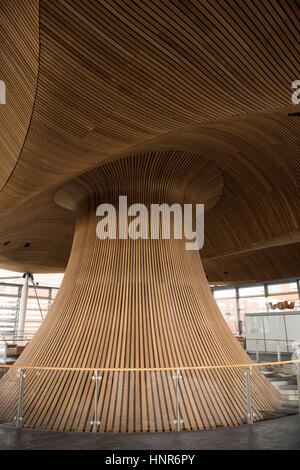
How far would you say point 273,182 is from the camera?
8.87 meters

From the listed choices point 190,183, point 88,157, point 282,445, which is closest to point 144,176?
point 190,183

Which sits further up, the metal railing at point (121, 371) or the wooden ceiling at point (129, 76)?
the wooden ceiling at point (129, 76)

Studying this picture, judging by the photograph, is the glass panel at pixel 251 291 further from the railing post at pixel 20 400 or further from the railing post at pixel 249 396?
the railing post at pixel 20 400

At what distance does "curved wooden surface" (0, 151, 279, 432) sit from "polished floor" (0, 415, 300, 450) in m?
0.35

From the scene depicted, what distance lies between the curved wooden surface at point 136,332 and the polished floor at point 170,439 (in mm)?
352

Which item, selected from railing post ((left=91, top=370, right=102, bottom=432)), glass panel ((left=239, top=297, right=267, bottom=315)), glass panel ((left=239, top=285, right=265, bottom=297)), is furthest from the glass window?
railing post ((left=91, top=370, right=102, bottom=432))

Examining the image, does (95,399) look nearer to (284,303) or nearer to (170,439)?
(170,439)

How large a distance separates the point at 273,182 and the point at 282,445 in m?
6.36

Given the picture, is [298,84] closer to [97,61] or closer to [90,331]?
[97,61]

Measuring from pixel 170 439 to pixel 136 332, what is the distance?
7.01 ft

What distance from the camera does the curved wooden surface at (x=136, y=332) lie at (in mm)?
4988

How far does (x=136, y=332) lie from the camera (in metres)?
6.16

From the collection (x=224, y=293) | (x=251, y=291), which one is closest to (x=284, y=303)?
(x=251, y=291)

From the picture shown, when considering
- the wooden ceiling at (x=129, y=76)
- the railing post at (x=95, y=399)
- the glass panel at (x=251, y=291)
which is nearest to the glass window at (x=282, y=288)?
the glass panel at (x=251, y=291)
